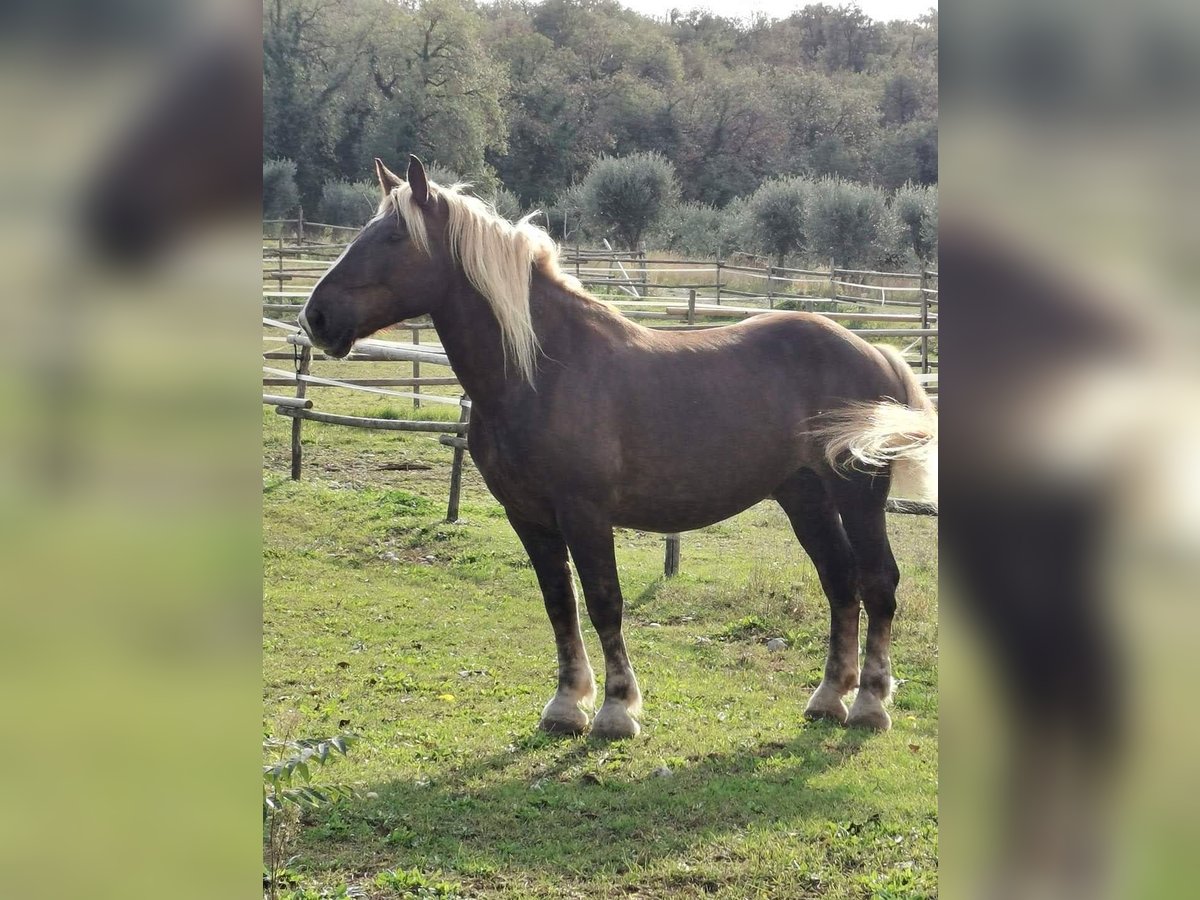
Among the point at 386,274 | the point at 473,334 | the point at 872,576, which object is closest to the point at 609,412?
the point at 473,334

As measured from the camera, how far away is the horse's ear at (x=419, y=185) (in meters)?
4.02

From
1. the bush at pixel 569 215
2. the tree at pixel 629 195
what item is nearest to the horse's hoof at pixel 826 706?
the bush at pixel 569 215

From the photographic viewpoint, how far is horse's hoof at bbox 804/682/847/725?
4.61m

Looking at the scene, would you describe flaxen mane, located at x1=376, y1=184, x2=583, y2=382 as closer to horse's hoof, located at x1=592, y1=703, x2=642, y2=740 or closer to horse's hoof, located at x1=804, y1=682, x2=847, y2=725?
horse's hoof, located at x1=592, y1=703, x2=642, y2=740

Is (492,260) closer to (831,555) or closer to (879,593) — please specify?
(831,555)

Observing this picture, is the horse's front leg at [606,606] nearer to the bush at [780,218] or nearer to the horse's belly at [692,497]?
the horse's belly at [692,497]

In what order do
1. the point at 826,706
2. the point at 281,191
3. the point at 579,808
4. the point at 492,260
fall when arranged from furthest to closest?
1. the point at 281,191
2. the point at 826,706
3. the point at 492,260
4. the point at 579,808

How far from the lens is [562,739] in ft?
14.3

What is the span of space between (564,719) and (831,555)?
1.41 metres

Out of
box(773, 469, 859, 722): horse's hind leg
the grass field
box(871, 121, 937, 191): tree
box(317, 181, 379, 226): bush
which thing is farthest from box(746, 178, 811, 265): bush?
box(773, 469, 859, 722): horse's hind leg

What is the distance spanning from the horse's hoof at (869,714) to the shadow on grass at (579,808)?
16 centimetres
